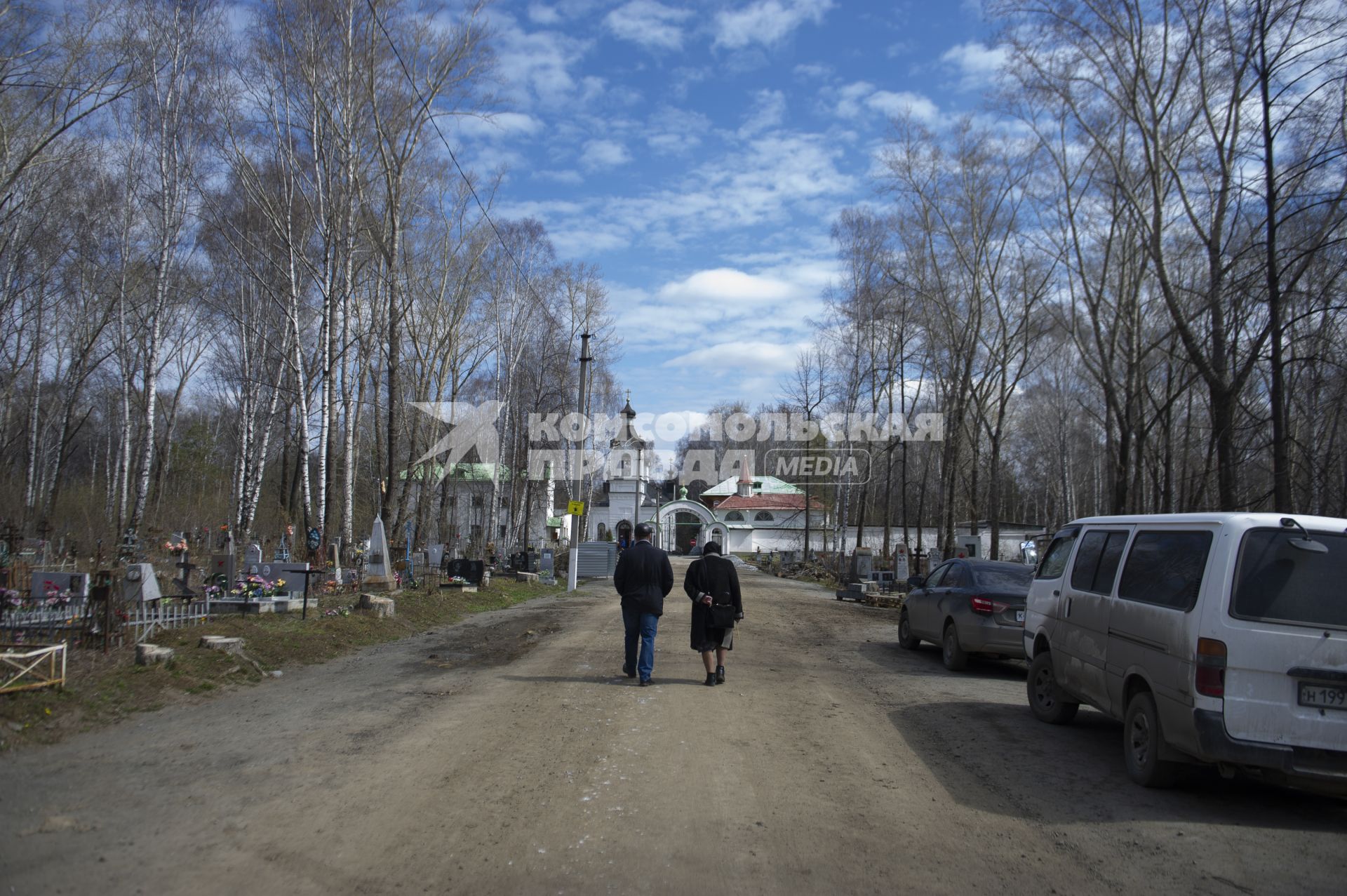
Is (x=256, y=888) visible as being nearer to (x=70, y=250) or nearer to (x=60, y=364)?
(x=70, y=250)

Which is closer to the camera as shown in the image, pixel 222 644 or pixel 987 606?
pixel 222 644

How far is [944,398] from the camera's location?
37438mm

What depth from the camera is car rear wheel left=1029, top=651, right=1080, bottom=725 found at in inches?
322

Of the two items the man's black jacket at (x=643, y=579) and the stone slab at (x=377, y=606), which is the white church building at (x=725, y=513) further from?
the man's black jacket at (x=643, y=579)

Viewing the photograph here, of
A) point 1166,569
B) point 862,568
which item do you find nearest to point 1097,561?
point 1166,569

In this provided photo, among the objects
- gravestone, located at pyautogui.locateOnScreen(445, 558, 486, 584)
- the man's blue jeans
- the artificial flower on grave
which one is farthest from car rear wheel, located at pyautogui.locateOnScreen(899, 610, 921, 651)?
gravestone, located at pyautogui.locateOnScreen(445, 558, 486, 584)

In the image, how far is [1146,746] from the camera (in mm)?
6180

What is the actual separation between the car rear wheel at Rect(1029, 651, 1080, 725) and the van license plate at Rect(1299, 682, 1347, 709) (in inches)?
112

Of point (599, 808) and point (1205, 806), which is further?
point (1205, 806)

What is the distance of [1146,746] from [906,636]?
26.0 feet

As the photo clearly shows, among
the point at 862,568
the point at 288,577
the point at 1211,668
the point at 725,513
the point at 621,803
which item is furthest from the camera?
the point at 725,513

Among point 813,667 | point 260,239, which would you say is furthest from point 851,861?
point 260,239

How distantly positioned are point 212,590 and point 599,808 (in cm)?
1111

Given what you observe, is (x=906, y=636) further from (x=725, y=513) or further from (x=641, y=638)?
(x=725, y=513)
